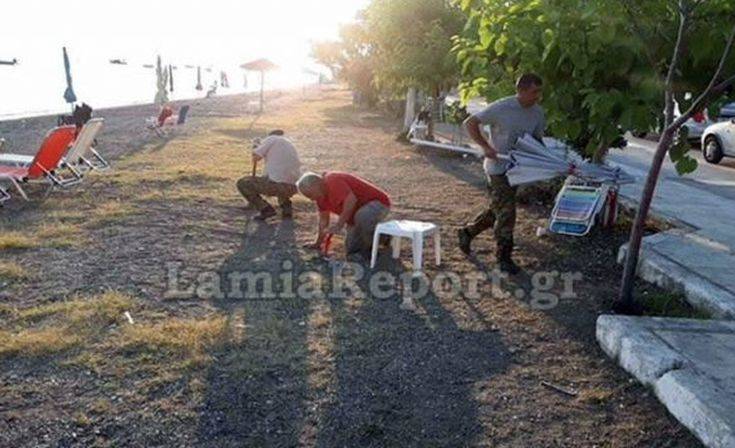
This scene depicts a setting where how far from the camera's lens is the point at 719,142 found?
13812 millimetres

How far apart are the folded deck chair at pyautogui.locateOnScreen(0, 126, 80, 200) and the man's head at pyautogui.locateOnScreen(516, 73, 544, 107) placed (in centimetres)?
582

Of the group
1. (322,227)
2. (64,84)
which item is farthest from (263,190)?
(64,84)

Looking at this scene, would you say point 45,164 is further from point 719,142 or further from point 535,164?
point 719,142

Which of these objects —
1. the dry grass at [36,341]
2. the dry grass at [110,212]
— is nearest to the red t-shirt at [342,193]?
the dry grass at [36,341]

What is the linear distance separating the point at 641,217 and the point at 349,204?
8.30ft

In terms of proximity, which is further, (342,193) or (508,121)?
(342,193)

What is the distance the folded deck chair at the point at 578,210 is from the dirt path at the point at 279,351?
160 millimetres

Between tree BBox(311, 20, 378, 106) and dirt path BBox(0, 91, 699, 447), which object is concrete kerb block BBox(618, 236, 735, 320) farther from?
tree BBox(311, 20, 378, 106)

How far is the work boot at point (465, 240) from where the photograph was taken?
617 centimetres

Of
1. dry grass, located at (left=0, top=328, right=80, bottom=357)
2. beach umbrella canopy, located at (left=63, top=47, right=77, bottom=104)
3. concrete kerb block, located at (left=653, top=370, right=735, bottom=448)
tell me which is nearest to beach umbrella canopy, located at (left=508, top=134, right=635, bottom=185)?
concrete kerb block, located at (left=653, top=370, right=735, bottom=448)

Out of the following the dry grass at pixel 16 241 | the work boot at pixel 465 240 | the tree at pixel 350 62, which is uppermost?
the tree at pixel 350 62

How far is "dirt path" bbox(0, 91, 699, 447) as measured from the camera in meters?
3.21

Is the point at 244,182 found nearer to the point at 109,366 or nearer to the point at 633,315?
the point at 109,366

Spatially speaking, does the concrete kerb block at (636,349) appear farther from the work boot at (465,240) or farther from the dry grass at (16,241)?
the dry grass at (16,241)
